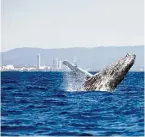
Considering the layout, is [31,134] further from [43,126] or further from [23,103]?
[23,103]

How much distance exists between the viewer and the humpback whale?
3162cm

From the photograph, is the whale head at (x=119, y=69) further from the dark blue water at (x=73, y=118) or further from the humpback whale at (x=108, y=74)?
the dark blue water at (x=73, y=118)

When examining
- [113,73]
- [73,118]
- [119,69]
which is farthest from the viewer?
[113,73]

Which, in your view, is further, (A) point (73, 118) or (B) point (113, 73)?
(B) point (113, 73)

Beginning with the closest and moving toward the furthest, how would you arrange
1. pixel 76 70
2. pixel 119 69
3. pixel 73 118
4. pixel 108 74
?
1. pixel 73 118
2. pixel 119 69
3. pixel 108 74
4. pixel 76 70

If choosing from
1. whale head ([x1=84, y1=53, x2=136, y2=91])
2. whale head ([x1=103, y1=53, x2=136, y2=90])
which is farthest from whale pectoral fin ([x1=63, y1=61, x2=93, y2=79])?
whale head ([x1=103, y1=53, x2=136, y2=90])

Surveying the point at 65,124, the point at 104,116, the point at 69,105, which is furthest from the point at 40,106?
the point at 65,124

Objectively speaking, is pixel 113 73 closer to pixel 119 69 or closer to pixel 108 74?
pixel 108 74

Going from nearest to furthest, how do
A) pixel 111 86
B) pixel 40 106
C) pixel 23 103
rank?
pixel 40 106
pixel 23 103
pixel 111 86

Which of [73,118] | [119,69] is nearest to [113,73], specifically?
[119,69]

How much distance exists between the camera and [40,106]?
2650 cm

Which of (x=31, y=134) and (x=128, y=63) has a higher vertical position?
(x=128, y=63)

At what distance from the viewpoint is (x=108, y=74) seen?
32000 mm

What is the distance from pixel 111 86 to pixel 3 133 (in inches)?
660
